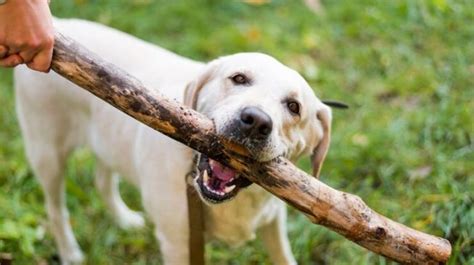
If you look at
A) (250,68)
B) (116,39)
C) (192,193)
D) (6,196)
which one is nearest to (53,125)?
(116,39)

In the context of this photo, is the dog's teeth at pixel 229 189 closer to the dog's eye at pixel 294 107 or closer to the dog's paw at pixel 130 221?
the dog's eye at pixel 294 107

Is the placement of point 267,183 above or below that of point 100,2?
above

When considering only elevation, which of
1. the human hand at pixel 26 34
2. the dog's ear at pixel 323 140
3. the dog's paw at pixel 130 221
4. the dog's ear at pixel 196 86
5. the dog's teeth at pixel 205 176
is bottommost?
the dog's paw at pixel 130 221

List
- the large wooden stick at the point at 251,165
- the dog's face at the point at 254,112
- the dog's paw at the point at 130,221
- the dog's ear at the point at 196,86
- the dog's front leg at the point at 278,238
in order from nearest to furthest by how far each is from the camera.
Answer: the large wooden stick at the point at 251,165 → the dog's face at the point at 254,112 → the dog's ear at the point at 196,86 → the dog's front leg at the point at 278,238 → the dog's paw at the point at 130,221

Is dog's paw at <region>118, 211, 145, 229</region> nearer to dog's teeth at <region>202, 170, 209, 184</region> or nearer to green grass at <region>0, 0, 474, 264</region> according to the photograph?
green grass at <region>0, 0, 474, 264</region>

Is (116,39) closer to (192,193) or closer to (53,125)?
(53,125)

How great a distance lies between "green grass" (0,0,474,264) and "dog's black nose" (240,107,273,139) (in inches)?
52.3

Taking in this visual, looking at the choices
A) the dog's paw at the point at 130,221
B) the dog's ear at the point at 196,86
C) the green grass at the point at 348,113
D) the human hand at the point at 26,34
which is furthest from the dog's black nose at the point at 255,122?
the dog's paw at the point at 130,221

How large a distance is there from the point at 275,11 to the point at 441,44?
4.96ft

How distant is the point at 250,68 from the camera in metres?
2.70

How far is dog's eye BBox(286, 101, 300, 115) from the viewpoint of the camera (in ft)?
8.84

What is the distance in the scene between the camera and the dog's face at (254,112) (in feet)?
7.91

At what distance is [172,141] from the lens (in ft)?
9.62

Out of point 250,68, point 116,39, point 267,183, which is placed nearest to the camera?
point 267,183
